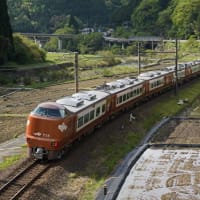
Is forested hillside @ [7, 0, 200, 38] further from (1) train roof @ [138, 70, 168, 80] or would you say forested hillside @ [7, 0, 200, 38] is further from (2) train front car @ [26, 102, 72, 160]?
(2) train front car @ [26, 102, 72, 160]

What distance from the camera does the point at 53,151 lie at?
22.2 meters

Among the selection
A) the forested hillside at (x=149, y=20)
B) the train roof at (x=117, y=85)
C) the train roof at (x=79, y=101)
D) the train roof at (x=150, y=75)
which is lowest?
the train roof at (x=150, y=75)

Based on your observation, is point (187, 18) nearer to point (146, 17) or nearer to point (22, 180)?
point (146, 17)

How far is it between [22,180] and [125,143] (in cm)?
901

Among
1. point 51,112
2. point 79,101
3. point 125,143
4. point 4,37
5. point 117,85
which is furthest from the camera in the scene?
point 4,37

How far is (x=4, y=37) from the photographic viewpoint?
7088 cm

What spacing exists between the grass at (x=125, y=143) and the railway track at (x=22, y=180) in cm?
221

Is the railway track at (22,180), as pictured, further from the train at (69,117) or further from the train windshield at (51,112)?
the train windshield at (51,112)

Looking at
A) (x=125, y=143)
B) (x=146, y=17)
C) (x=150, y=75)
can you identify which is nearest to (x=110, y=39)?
(x=146, y=17)

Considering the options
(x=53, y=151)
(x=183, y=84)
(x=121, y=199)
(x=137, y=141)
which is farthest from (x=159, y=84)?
(x=121, y=199)

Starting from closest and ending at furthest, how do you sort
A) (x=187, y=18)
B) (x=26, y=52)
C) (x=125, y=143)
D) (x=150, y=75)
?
(x=125, y=143) < (x=150, y=75) < (x=26, y=52) < (x=187, y=18)

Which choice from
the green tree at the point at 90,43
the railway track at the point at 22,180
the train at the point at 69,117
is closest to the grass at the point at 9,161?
the train at the point at 69,117

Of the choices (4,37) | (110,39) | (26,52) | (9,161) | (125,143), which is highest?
(4,37)

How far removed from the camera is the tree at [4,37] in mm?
70325
